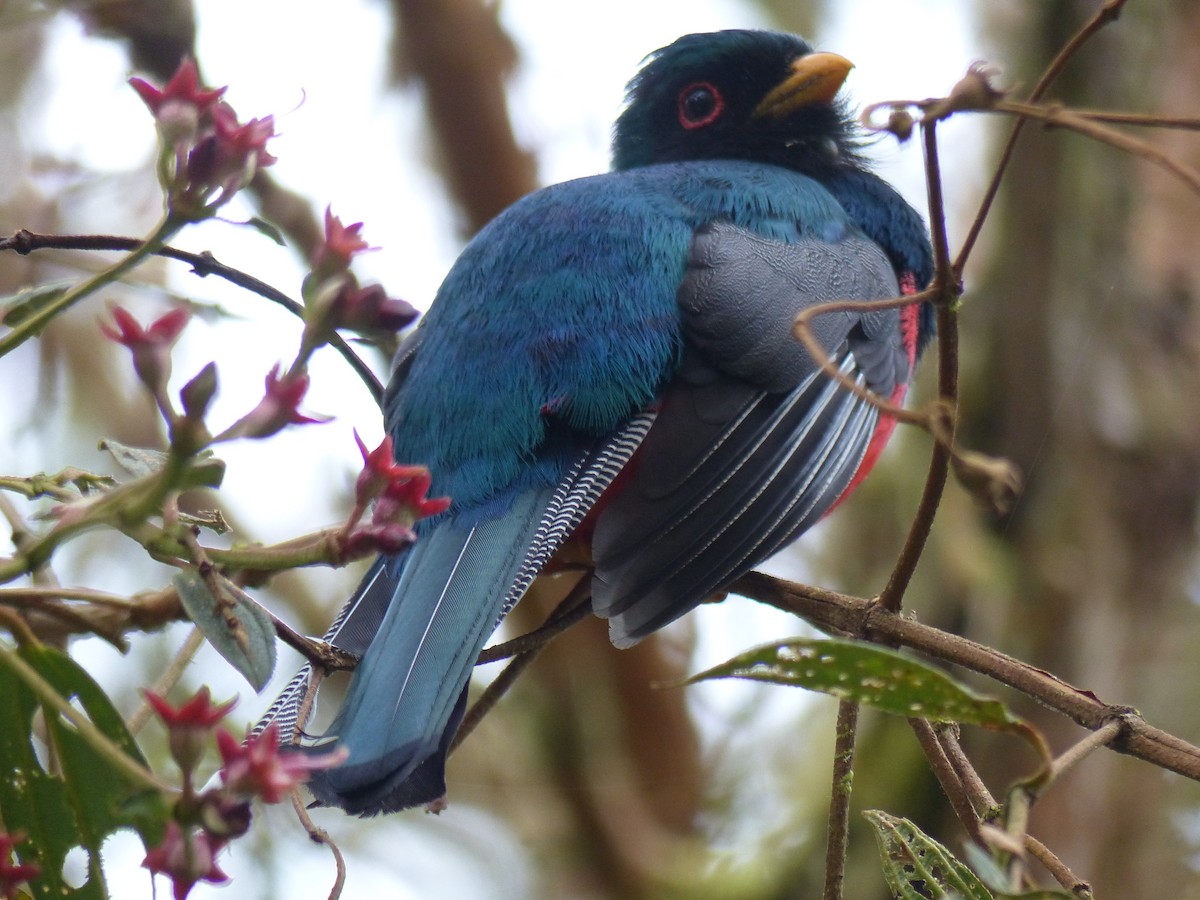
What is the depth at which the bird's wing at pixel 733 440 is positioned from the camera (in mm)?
2887

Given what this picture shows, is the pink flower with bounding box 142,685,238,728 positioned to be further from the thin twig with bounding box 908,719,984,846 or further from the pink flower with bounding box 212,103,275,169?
the thin twig with bounding box 908,719,984,846

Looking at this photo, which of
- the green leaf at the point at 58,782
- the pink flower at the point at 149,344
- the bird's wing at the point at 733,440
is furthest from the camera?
the bird's wing at the point at 733,440

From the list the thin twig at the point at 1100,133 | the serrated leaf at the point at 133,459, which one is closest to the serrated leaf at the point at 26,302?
the serrated leaf at the point at 133,459

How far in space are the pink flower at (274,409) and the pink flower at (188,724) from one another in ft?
0.85

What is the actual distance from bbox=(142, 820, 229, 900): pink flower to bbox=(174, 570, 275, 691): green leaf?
0.28m

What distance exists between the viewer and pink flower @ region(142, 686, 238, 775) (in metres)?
Result: 1.36

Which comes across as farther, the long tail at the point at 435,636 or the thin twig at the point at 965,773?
the long tail at the point at 435,636

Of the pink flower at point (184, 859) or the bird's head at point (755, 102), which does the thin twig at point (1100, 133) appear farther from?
the bird's head at point (755, 102)

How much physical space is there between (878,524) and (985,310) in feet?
3.53

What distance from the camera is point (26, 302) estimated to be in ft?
6.43

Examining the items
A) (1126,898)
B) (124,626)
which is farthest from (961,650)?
(1126,898)

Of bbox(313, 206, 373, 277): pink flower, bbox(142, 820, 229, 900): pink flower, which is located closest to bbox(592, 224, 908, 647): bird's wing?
bbox(313, 206, 373, 277): pink flower

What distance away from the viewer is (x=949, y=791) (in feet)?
6.97

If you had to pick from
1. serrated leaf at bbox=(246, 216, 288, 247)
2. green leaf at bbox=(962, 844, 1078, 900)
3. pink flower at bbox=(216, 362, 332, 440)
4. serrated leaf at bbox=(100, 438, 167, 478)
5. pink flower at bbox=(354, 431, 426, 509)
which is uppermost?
serrated leaf at bbox=(246, 216, 288, 247)
